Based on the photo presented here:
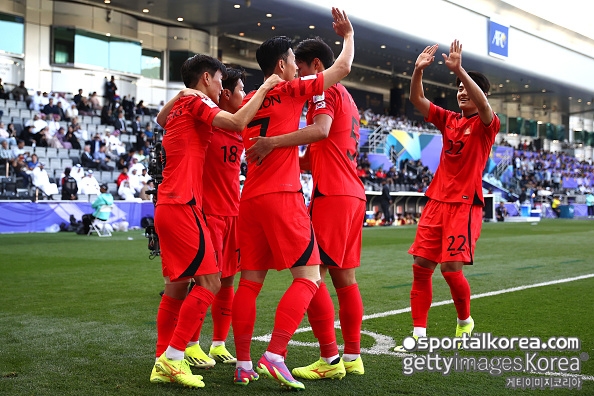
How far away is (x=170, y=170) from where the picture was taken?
15.4ft

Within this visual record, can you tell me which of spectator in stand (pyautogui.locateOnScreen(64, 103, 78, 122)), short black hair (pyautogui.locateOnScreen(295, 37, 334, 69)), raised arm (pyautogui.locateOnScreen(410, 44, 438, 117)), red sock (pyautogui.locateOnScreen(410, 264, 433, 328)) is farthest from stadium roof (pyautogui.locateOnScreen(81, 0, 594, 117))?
short black hair (pyautogui.locateOnScreen(295, 37, 334, 69))

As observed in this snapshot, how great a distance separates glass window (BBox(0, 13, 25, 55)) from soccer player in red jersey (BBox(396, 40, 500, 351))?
29.7 meters

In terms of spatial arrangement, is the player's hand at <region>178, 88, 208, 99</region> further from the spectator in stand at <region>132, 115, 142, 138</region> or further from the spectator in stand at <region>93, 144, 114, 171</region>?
the spectator in stand at <region>132, 115, 142, 138</region>

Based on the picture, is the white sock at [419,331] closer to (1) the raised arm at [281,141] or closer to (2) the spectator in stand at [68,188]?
(1) the raised arm at [281,141]

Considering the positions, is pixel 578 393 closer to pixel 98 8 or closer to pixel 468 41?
pixel 98 8

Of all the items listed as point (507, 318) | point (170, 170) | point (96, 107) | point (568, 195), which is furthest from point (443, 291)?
point (568, 195)

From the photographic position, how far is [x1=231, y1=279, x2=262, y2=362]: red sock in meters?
4.54

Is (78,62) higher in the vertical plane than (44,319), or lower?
higher

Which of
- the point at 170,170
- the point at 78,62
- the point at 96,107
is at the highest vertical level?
the point at 78,62

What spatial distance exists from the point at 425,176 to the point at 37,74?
63.5 ft

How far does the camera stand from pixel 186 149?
467cm

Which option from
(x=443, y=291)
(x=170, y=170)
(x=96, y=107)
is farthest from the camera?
(x=96, y=107)

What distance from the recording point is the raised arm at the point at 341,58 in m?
4.54

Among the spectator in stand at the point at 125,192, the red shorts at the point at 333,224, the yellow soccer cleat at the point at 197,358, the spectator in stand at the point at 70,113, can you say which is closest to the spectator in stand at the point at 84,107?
the spectator in stand at the point at 70,113
